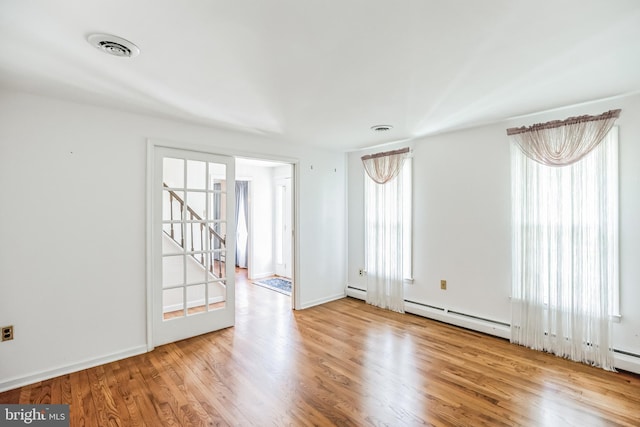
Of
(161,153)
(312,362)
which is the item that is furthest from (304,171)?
(312,362)

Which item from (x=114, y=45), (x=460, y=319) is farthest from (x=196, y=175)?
(x=460, y=319)

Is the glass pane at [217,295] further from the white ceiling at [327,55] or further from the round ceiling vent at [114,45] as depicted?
the round ceiling vent at [114,45]

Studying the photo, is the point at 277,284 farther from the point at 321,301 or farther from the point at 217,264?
the point at 217,264

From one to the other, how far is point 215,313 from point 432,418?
2.47 m

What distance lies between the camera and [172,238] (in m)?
3.38

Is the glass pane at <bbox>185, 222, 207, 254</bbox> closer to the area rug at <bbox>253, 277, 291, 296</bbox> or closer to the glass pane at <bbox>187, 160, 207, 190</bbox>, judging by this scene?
the glass pane at <bbox>187, 160, 207, 190</bbox>

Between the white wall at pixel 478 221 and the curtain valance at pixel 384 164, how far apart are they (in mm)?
210

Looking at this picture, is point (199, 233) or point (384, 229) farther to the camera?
point (384, 229)

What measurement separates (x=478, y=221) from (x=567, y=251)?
2.80 feet

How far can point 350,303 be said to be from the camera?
466 centimetres

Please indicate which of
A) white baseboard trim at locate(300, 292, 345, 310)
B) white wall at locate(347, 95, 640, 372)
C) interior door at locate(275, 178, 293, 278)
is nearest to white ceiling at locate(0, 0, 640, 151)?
white wall at locate(347, 95, 640, 372)

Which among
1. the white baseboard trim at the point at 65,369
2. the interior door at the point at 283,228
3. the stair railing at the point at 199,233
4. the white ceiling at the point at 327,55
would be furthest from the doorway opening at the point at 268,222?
the white ceiling at the point at 327,55

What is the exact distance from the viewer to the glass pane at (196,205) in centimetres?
362

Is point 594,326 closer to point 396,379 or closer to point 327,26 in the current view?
point 396,379
